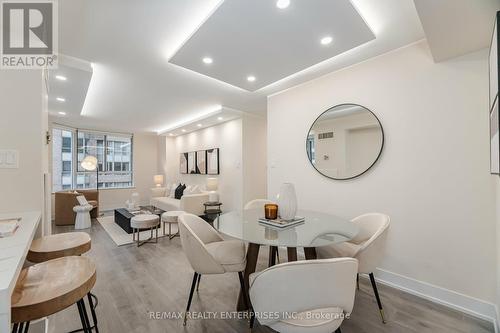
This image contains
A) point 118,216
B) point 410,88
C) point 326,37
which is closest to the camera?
point 326,37

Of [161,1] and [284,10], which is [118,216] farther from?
[284,10]

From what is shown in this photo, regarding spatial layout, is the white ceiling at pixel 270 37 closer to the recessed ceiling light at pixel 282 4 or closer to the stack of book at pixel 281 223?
the recessed ceiling light at pixel 282 4

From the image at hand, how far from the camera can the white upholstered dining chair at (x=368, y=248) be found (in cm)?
169

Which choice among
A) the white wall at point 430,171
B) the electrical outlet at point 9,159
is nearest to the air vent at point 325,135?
the white wall at point 430,171

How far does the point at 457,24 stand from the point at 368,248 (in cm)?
176

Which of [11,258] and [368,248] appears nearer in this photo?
[11,258]

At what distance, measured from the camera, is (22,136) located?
1.60m

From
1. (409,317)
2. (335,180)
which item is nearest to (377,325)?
(409,317)

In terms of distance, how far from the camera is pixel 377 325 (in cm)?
171

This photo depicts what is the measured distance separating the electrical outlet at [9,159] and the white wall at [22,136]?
0.02 metres

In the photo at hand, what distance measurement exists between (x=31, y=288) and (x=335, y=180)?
110 inches

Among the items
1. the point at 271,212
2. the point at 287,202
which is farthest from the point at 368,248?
the point at 271,212

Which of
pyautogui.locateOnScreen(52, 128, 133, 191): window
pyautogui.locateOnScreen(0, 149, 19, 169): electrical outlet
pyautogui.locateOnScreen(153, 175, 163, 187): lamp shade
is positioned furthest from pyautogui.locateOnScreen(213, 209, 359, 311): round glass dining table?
pyautogui.locateOnScreen(52, 128, 133, 191): window

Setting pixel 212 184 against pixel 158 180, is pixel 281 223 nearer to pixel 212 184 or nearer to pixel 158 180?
pixel 212 184
